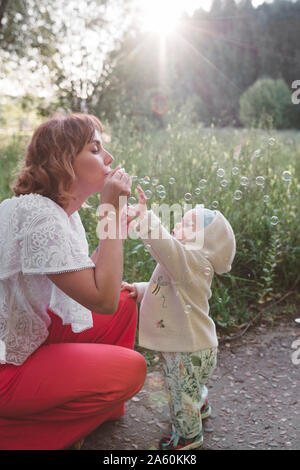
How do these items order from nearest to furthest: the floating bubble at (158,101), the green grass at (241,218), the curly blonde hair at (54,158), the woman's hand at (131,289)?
the curly blonde hair at (54,158)
the woman's hand at (131,289)
the green grass at (241,218)
the floating bubble at (158,101)

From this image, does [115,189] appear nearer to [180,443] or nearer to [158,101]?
[180,443]

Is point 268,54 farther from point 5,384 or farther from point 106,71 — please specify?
point 5,384

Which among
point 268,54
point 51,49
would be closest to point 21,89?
point 51,49

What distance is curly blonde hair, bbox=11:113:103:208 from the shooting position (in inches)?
66.8

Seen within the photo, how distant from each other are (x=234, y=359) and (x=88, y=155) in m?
1.62

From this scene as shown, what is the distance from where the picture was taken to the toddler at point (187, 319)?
1.89 meters

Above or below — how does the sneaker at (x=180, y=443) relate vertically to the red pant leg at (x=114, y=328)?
below

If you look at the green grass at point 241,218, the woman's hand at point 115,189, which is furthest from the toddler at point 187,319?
the green grass at point 241,218

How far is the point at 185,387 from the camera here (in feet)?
6.19

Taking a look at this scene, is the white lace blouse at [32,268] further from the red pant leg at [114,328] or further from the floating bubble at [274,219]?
the floating bubble at [274,219]

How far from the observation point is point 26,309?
1717mm

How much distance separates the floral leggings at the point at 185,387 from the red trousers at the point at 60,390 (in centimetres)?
14

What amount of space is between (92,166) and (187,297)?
2.18 feet

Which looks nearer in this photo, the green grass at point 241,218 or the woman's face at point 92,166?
the woman's face at point 92,166
